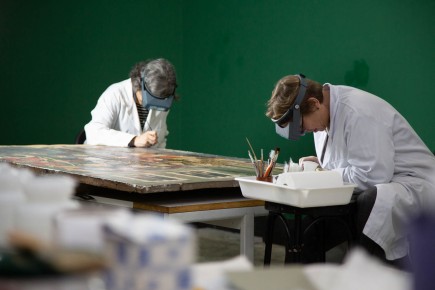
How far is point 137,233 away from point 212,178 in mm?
2924

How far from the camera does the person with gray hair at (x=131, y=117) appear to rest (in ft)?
19.8

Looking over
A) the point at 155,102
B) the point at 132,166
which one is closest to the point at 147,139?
the point at 155,102

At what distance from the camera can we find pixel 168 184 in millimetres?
3717

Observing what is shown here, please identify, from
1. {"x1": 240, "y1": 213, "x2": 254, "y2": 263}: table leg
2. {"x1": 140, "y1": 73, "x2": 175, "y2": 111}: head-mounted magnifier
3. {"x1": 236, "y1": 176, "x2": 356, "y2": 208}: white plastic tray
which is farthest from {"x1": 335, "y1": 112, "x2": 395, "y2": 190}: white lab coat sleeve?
{"x1": 140, "y1": 73, "x2": 175, "y2": 111}: head-mounted magnifier

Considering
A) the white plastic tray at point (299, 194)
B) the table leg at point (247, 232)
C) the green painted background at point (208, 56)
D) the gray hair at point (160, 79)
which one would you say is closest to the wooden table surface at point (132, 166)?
the table leg at point (247, 232)

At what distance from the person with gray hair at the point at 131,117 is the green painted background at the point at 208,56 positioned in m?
1.29

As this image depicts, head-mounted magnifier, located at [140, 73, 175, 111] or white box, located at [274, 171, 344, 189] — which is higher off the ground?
head-mounted magnifier, located at [140, 73, 175, 111]

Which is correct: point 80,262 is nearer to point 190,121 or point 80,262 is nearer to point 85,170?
point 85,170

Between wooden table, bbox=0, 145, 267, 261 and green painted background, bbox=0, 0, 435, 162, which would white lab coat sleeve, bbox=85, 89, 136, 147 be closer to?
wooden table, bbox=0, 145, 267, 261

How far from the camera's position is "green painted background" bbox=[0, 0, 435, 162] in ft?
19.9

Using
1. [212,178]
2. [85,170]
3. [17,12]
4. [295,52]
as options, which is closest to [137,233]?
[212,178]

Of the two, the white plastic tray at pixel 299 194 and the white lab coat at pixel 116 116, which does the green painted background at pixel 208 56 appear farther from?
the white plastic tray at pixel 299 194

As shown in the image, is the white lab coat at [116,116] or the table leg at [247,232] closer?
the table leg at [247,232]

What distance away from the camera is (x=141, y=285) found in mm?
1066
